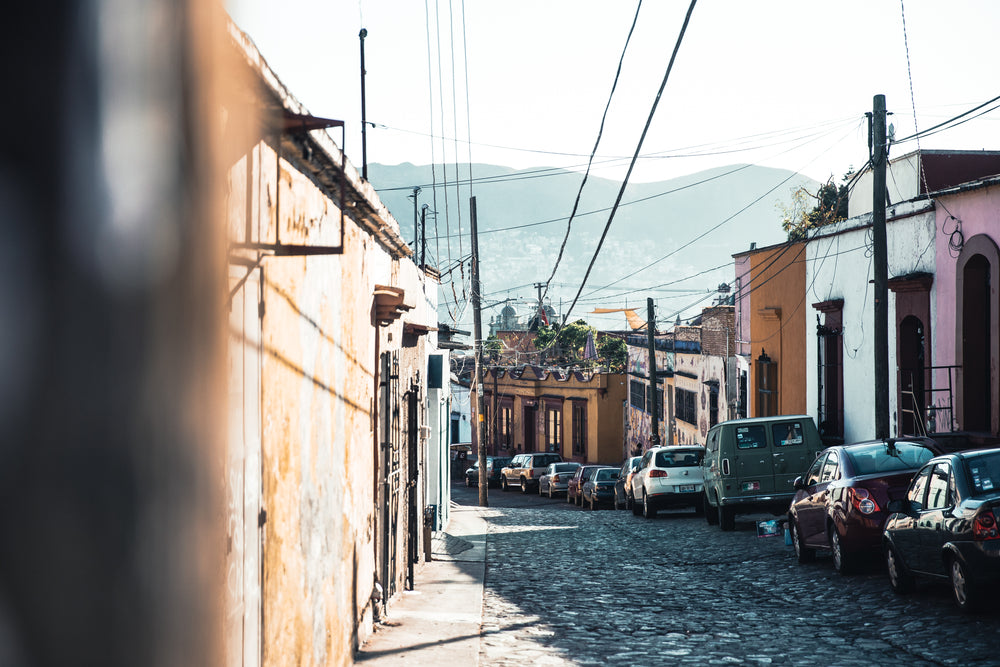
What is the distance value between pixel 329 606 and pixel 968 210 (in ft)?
50.4

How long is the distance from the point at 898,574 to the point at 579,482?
24.5m

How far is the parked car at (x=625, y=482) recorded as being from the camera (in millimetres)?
26484

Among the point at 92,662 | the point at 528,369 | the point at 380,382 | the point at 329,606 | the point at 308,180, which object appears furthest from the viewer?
the point at 528,369

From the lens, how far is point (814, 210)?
3950 cm

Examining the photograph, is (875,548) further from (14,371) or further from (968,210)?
(14,371)

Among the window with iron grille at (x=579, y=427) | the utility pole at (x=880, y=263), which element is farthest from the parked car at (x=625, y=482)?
the window with iron grille at (x=579, y=427)

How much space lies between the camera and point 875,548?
11.9 metres

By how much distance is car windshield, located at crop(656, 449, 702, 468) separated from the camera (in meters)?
23.7

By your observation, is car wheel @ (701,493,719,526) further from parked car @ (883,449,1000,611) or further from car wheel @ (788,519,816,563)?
parked car @ (883,449,1000,611)

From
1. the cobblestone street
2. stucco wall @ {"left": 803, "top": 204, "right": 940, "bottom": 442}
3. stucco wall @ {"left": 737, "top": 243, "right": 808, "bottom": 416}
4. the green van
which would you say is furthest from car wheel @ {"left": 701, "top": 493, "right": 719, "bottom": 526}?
Answer: stucco wall @ {"left": 737, "top": 243, "right": 808, "bottom": 416}

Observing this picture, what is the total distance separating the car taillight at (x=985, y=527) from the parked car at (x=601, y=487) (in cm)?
2356

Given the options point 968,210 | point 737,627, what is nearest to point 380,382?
point 737,627

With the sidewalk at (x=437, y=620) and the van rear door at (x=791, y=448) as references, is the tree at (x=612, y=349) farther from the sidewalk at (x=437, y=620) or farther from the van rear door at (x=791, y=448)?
Result: the sidewalk at (x=437, y=620)

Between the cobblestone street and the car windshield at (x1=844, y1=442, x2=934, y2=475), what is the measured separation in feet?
3.89
